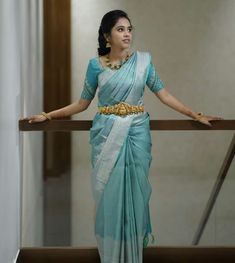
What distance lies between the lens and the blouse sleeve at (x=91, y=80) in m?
2.41

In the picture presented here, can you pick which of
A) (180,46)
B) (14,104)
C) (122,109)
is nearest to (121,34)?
(122,109)

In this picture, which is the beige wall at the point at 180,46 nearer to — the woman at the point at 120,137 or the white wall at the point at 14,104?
the white wall at the point at 14,104

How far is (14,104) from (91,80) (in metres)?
0.40

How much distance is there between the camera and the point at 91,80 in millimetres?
2449

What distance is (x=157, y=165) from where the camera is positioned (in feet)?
9.96

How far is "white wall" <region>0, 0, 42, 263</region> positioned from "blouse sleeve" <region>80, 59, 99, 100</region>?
1.17ft

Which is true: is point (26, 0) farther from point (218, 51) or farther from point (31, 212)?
point (218, 51)

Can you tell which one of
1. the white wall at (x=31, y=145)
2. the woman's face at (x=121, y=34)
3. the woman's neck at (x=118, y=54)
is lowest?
the white wall at (x=31, y=145)

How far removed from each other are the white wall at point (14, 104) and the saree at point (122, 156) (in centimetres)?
39

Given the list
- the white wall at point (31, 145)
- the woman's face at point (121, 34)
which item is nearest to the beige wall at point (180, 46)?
the white wall at point (31, 145)

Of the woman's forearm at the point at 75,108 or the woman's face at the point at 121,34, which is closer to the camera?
the woman's face at the point at 121,34

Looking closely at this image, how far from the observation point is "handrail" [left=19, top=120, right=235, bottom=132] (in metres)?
2.60

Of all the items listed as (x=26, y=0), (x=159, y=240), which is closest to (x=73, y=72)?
(x=26, y=0)

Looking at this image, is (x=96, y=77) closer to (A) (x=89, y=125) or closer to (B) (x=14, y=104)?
(A) (x=89, y=125)
